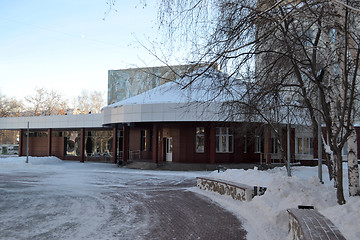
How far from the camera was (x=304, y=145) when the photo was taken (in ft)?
130

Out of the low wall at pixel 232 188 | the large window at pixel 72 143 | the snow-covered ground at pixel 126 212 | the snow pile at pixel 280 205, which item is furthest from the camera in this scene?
the large window at pixel 72 143

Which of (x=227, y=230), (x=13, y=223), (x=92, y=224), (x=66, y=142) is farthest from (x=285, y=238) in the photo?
(x=66, y=142)

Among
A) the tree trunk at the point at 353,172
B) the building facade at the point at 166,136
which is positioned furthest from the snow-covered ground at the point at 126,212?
the building facade at the point at 166,136

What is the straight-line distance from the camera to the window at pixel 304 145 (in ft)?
129

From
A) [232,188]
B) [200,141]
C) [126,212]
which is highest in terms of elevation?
[200,141]

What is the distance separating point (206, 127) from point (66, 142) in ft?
77.1

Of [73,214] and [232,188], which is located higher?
[232,188]

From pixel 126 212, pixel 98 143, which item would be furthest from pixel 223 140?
pixel 126 212

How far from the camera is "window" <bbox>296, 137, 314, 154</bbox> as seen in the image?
129 feet

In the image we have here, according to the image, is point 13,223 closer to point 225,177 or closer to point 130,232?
point 130,232

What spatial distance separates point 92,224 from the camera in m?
8.85

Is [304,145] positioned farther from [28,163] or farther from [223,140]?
[28,163]

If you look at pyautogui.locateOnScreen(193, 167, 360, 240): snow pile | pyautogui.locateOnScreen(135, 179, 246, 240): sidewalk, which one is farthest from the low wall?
pyautogui.locateOnScreen(135, 179, 246, 240): sidewalk

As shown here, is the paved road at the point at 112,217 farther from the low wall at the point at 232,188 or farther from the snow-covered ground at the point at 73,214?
the low wall at the point at 232,188
